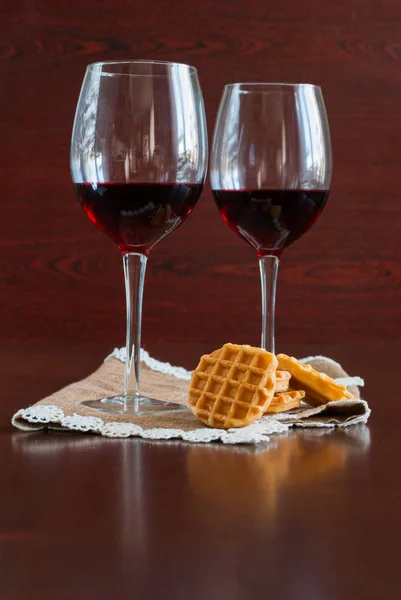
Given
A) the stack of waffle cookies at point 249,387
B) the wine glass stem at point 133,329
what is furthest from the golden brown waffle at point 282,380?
the wine glass stem at point 133,329

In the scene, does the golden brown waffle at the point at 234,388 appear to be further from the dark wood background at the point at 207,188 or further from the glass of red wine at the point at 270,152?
the dark wood background at the point at 207,188

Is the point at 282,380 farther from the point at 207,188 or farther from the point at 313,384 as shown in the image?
the point at 207,188

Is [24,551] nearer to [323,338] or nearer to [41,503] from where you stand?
[41,503]

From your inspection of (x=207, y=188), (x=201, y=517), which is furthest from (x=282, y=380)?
(x=207, y=188)

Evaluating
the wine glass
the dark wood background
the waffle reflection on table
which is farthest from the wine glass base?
the dark wood background

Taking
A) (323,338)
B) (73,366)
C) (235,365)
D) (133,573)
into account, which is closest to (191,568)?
(133,573)

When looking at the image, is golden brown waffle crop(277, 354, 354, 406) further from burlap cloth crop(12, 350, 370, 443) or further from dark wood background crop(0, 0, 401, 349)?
dark wood background crop(0, 0, 401, 349)
